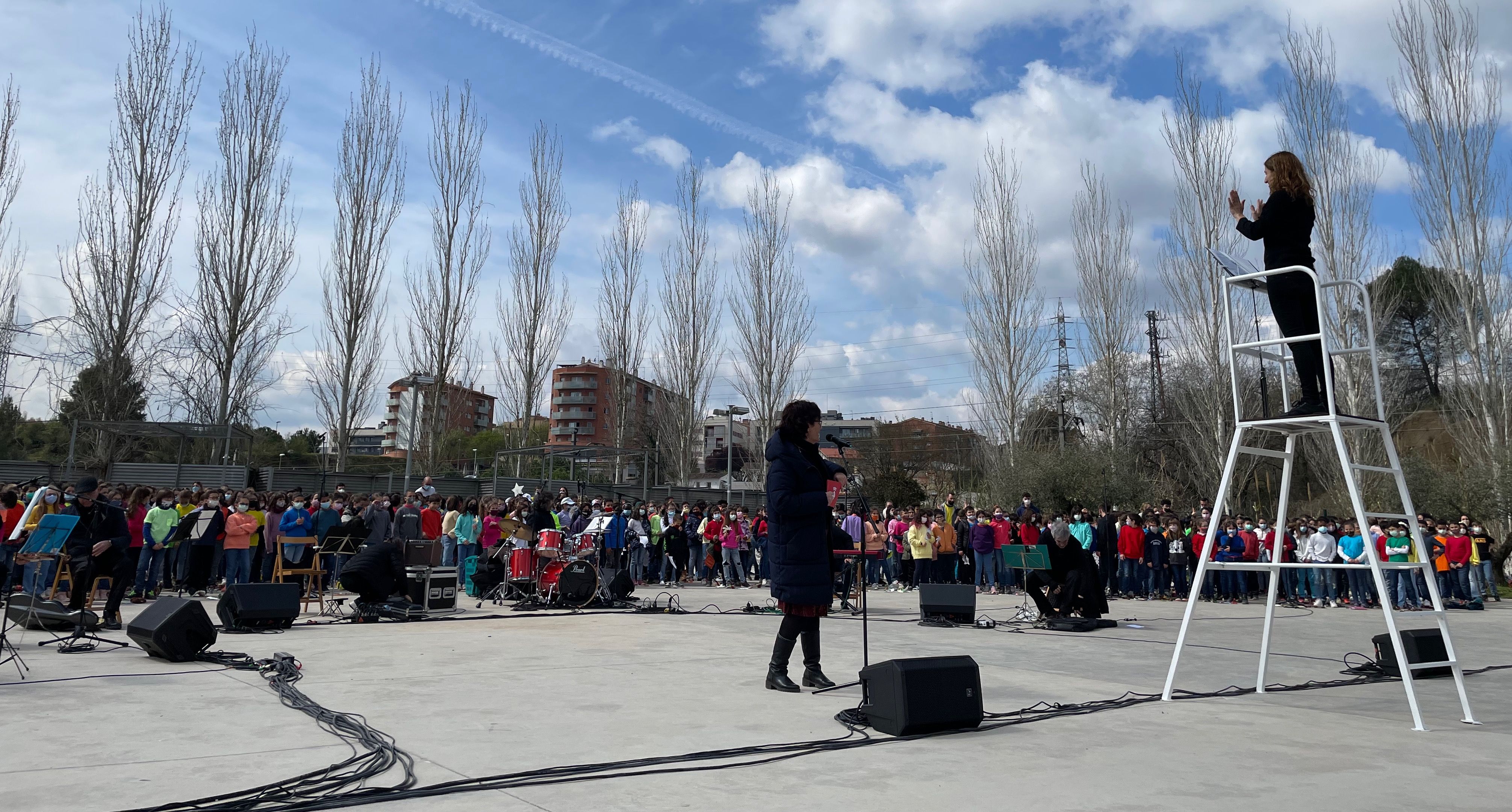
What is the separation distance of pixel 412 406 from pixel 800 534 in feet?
78.6

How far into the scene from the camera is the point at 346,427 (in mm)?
29922

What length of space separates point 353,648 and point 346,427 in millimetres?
Result: 23988

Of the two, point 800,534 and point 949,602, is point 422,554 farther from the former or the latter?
point 800,534

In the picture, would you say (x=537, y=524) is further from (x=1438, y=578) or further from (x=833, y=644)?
(x=1438, y=578)

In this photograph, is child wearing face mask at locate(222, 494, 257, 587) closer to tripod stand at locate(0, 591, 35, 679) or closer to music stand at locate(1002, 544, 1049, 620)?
tripod stand at locate(0, 591, 35, 679)

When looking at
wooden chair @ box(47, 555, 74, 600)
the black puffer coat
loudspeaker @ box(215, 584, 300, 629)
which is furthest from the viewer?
loudspeaker @ box(215, 584, 300, 629)

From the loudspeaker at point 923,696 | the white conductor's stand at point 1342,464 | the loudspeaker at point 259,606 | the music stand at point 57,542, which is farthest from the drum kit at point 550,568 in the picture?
the white conductor's stand at point 1342,464

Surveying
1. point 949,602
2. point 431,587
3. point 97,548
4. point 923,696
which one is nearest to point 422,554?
point 431,587

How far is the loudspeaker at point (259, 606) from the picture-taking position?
30.5ft

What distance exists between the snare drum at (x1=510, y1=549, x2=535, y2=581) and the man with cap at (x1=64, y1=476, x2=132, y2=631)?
5.32 meters

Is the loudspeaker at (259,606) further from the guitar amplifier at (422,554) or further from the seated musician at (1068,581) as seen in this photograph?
the seated musician at (1068,581)

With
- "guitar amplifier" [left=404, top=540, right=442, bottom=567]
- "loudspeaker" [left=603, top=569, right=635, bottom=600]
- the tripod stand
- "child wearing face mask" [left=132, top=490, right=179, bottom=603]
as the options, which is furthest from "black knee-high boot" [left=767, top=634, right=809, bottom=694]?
"child wearing face mask" [left=132, top=490, right=179, bottom=603]

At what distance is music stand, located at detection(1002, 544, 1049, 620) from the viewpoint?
11.4 meters

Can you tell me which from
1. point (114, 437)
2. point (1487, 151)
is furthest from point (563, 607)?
point (1487, 151)
